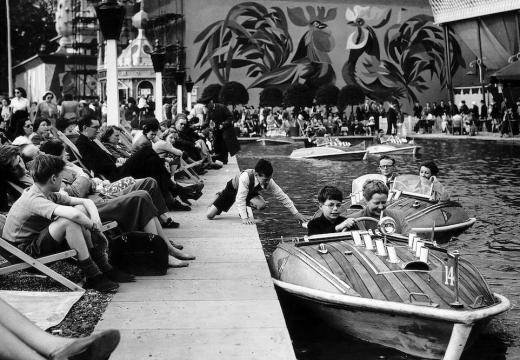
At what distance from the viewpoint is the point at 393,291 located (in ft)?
23.2

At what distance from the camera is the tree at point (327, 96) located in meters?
51.3

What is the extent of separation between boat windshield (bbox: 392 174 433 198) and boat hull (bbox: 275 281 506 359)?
5641 millimetres

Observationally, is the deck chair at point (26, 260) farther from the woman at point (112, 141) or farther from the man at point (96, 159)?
the woman at point (112, 141)

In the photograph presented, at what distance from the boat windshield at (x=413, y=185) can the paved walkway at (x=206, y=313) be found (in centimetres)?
379

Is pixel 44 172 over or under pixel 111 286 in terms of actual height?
over

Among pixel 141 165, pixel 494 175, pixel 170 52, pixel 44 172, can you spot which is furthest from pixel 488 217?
pixel 170 52

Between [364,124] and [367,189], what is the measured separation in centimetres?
4060

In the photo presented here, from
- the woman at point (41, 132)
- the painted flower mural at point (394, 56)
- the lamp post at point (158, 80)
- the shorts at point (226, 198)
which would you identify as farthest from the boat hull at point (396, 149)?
the painted flower mural at point (394, 56)

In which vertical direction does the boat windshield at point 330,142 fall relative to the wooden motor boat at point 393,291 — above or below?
→ below

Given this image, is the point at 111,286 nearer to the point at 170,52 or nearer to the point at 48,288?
the point at 48,288

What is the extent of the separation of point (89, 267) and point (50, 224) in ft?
1.70

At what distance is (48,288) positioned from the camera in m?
7.69

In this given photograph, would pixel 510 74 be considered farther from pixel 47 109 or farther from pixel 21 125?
pixel 21 125

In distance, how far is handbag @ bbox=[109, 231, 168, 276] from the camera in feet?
→ 27.3
